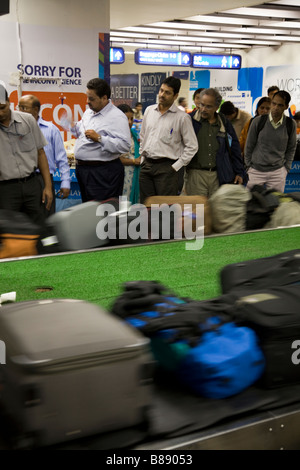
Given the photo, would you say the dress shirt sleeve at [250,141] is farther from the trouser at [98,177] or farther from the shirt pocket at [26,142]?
the shirt pocket at [26,142]

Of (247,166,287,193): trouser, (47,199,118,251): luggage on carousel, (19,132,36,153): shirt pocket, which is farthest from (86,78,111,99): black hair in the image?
(47,199,118,251): luggage on carousel

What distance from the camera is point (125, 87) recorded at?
25656 millimetres

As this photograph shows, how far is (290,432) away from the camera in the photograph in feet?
7.63

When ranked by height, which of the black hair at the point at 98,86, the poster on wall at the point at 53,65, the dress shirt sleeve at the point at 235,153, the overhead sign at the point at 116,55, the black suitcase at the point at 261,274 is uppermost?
the overhead sign at the point at 116,55

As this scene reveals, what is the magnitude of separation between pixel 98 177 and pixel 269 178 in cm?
269

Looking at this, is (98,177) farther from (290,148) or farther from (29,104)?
(290,148)

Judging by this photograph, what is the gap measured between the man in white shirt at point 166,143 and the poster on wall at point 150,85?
18.4m

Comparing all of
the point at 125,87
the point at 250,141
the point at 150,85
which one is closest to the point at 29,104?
the point at 250,141

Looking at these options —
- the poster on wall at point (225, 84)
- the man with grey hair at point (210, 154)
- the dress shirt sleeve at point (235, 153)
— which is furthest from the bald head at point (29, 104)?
the poster on wall at point (225, 84)

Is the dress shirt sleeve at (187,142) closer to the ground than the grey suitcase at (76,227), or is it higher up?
higher up

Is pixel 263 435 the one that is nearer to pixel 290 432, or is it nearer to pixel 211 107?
pixel 290 432

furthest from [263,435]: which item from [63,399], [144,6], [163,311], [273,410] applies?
[144,6]

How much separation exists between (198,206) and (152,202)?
373 millimetres

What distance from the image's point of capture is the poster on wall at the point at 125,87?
83.5 feet
